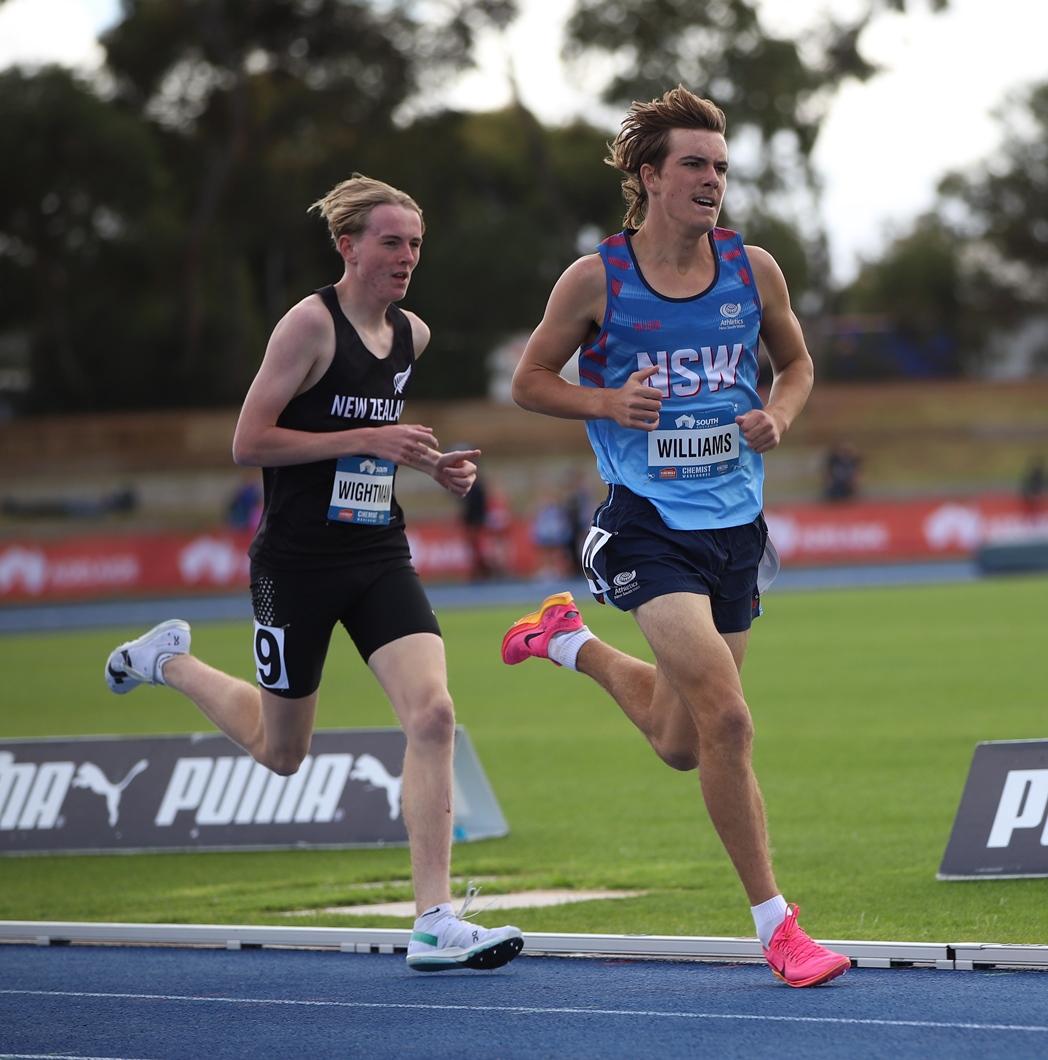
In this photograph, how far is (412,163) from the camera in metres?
48.8

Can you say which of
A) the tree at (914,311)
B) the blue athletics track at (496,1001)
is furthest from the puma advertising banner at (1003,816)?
the tree at (914,311)

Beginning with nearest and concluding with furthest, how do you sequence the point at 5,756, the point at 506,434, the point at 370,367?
the point at 370,367 < the point at 5,756 < the point at 506,434

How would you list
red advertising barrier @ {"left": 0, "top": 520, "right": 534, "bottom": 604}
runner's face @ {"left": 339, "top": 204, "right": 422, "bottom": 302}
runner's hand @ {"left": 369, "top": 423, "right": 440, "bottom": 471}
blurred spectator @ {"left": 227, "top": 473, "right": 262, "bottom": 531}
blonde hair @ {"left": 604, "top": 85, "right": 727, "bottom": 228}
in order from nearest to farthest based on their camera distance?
1. blonde hair @ {"left": 604, "top": 85, "right": 727, "bottom": 228}
2. runner's hand @ {"left": 369, "top": 423, "right": 440, "bottom": 471}
3. runner's face @ {"left": 339, "top": 204, "right": 422, "bottom": 302}
4. red advertising barrier @ {"left": 0, "top": 520, "right": 534, "bottom": 604}
5. blurred spectator @ {"left": 227, "top": 473, "right": 262, "bottom": 531}

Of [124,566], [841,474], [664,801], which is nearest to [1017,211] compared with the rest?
[841,474]

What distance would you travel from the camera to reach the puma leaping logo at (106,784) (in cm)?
789

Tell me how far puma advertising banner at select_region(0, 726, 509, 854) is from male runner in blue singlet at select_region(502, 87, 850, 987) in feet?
9.02

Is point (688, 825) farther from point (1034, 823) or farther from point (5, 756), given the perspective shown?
point (5, 756)

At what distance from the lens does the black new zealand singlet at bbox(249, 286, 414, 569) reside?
5.61 meters

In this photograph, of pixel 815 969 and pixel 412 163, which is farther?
pixel 412 163

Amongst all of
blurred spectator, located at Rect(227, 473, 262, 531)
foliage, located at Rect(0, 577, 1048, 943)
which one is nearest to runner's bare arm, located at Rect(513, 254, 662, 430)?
foliage, located at Rect(0, 577, 1048, 943)

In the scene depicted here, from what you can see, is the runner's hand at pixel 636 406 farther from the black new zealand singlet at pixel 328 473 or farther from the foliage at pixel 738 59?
the foliage at pixel 738 59

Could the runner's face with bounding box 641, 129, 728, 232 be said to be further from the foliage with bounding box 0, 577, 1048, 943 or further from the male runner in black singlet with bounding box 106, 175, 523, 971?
the foliage with bounding box 0, 577, 1048, 943

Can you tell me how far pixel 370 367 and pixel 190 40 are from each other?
44.5 metres

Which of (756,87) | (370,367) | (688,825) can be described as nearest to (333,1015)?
(370,367)
